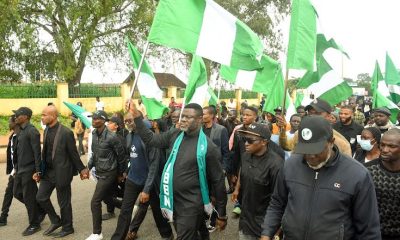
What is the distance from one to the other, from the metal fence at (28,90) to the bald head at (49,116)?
14.8 meters

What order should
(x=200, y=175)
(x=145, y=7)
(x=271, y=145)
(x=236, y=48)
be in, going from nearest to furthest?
(x=200, y=175) < (x=271, y=145) < (x=236, y=48) < (x=145, y=7)

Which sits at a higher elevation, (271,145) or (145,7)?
(145,7)

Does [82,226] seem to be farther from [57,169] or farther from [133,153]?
[133,153]

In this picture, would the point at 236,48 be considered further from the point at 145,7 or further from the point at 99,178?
the point at 145,7

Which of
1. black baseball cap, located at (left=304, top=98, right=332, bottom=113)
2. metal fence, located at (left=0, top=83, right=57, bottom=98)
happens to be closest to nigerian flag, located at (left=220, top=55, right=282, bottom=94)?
black baseball cap, located at (left=304, top=98, right=332, bottom=113)

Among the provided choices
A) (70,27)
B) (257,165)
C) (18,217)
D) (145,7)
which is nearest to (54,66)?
(70,27)

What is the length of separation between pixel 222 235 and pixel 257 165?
2386 mm

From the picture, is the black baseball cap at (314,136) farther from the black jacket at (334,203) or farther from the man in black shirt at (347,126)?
the man in black shirt at (347,126)

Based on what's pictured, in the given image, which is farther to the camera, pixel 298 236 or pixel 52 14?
pixel 52 14

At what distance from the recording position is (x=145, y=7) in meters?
22.7

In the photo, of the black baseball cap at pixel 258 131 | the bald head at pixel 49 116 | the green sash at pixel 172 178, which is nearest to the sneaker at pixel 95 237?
the bald head at pixel 49 116

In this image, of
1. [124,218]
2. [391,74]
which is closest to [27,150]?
[124,218]

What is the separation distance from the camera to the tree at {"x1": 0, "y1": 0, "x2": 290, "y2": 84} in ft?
66.7

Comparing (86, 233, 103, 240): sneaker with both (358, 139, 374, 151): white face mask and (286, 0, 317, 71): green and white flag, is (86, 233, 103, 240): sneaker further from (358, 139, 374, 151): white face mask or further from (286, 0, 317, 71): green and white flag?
(358, 139, 374, 151): white face mask
